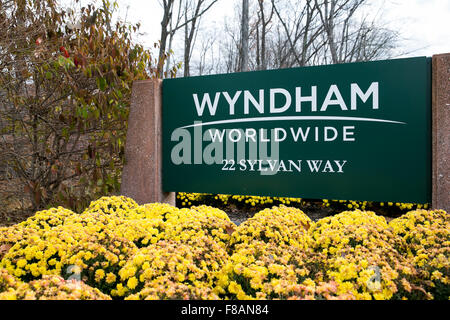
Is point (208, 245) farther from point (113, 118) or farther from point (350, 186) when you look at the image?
point (113, 118)

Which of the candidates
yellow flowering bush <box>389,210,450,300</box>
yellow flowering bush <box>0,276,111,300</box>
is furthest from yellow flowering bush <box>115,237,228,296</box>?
yellow flowering bush <box>389,210,450,300</box>

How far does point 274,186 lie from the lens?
3.96 m

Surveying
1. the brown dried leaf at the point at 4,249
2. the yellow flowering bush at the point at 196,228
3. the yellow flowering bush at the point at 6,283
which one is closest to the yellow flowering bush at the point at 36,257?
the brown dried leaf at the point at 4,249

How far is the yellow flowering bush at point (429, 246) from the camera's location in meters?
1.72

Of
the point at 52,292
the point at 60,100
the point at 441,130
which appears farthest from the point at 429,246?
the point at 60,100

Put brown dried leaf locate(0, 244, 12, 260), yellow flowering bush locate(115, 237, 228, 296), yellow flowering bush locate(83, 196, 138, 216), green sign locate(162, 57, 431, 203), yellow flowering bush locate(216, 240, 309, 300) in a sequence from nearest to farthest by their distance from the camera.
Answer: yellow flowering bush locate(216, 240, 309, 300)
yellow flowering bush locate(115, 237, 228, 296)
brown dried leaf locate(0, 244, 12, 260)
yellow flowering bush locate(83, 196, 138, 216)
green sign locate(162, 57, 431, 203)

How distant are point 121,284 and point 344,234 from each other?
141cm

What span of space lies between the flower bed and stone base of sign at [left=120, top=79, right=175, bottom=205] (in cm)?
171

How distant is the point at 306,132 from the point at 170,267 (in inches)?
98.4

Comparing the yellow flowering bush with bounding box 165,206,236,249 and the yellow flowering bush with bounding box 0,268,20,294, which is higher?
the yellow flowering bush with bounding box 165,206,236,249

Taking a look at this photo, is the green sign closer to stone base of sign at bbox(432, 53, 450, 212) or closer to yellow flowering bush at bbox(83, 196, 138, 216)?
stone base of sign at bbox(432, 53, 450, 212)

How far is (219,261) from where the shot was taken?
1980 millimetres

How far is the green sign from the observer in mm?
3479
